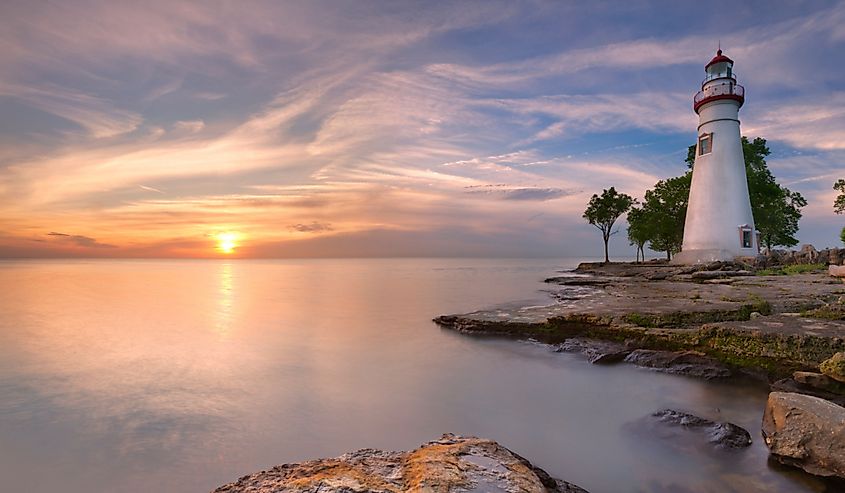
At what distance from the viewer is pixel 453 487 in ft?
9.52

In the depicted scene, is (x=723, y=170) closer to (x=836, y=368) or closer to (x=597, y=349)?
(x=597, y=349)

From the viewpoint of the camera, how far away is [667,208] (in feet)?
153

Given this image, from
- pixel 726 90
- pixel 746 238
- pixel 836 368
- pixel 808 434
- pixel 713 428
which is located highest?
pixel 726 90

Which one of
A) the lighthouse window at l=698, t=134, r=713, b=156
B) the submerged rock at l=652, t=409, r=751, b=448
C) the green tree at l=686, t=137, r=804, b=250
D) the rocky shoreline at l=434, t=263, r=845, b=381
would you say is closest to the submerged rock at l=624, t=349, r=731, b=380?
the rocky shoreline at l=434, t=263, r=845, b=381

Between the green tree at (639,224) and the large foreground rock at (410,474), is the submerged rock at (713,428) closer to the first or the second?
the large foreground rock at (410,474)

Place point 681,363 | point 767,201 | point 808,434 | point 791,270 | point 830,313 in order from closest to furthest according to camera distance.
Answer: point 808,434 → point 681,363 → point 830,313 → point 791,270 → point 767,201

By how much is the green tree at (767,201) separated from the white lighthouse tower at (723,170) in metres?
7.69

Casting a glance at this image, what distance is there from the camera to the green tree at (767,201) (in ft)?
132

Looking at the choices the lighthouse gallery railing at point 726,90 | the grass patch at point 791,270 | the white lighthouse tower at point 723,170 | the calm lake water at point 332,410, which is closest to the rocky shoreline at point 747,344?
the calm lake water at point 332,410

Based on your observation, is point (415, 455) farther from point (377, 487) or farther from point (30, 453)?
point (30, 453)

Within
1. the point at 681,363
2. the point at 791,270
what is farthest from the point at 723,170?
the point at 681,363

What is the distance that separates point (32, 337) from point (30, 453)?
14.8 m

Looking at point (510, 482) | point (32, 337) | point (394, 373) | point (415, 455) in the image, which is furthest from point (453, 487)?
point (32, 337)

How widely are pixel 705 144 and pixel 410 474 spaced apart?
3841 cm
